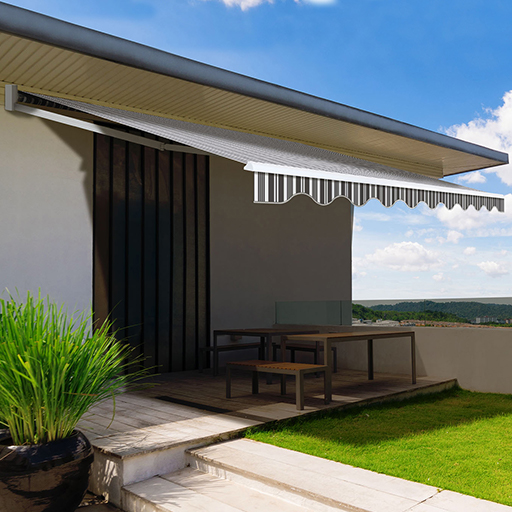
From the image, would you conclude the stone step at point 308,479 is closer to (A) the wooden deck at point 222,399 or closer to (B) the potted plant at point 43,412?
(A) the wooden deck at point 222,399

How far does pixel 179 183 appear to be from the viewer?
347 inches

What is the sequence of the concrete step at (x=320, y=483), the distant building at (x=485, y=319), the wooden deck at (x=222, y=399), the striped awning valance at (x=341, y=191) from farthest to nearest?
the distant building at (x=485, y=319) < the wooden deck at (x=222, y=399) < the striped awning valance at (x=341, y=191) < the concrete step at (x=320, y=483)

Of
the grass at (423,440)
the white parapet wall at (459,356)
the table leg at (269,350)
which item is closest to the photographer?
the grass at (423,440)

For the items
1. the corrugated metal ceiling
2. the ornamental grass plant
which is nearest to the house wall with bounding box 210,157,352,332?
the corrugated metal ceiling

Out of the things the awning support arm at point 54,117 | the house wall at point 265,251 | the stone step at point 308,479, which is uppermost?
the awning support arm at point 54,117

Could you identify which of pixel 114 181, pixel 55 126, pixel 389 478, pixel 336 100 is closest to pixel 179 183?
pixel 114 181

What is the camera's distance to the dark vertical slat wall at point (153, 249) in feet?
25.9

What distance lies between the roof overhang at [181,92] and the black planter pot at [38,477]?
4.23 m

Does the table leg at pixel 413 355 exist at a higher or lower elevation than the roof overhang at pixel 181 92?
lower

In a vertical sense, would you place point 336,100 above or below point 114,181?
above

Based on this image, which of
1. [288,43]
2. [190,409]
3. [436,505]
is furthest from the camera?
[288,43]

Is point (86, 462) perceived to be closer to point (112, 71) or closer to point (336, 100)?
point (112, 71)

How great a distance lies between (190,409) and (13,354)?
252 cm

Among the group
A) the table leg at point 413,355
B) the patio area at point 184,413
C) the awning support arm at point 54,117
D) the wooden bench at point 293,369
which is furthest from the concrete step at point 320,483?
the awning support arm at point 54,117
